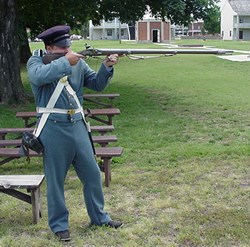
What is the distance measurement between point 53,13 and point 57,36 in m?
14.3

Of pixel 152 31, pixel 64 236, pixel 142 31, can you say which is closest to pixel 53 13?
pixel 64 236

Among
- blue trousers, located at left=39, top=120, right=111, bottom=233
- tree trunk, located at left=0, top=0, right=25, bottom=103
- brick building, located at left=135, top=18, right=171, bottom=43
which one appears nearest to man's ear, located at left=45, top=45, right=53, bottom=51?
blue trousers, located at left=39, top=120, right=111, bottom=233

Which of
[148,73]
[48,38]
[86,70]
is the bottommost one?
[148,73]

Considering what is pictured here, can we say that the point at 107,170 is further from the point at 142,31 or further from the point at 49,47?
the point at 142,31

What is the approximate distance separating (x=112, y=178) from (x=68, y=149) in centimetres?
215

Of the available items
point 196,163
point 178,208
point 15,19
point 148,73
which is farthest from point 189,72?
point 178,208

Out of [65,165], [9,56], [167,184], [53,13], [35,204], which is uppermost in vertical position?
[53,13]

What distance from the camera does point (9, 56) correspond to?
1238 centimetres

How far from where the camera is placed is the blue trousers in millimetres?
4293

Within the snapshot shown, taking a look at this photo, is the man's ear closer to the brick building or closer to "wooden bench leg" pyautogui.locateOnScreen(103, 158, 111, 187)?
"wooden bench leg" pyautogui.locateOnScreen(103, 158, 111, 187)

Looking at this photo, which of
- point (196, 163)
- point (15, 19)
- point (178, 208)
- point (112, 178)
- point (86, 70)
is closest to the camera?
point (86, 70)

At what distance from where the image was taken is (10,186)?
4.82 m

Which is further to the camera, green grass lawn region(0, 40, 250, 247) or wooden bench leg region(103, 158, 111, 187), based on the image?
wooden bench leg region(103, 158, 111, 187)

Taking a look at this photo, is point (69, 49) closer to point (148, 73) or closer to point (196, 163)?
point (196, 163)
